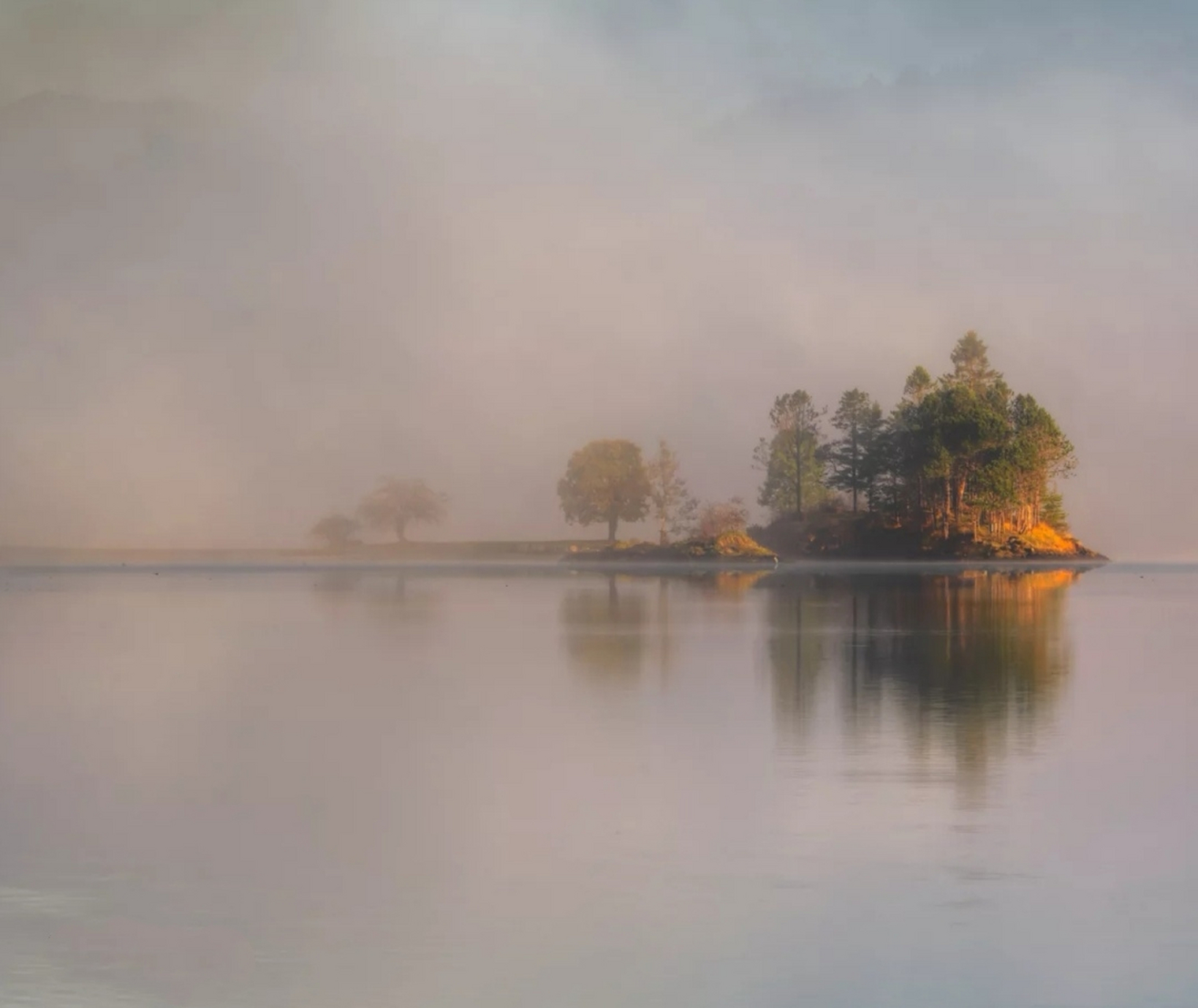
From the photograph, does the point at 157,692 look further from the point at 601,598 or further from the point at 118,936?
the point at 601,598

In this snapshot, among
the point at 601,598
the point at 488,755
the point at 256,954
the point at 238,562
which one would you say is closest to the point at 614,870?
the point at 256,954

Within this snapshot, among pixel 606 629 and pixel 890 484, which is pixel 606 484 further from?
pixel 606 629

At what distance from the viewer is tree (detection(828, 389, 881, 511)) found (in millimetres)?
65062

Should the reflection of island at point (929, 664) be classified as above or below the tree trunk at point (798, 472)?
below

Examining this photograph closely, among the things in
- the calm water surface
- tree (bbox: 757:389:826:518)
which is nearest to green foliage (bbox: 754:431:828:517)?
tree (bbox: 757:389:826:518)

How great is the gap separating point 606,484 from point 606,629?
5001cm

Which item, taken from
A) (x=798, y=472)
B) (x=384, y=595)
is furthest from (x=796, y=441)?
(x=384, y=595)

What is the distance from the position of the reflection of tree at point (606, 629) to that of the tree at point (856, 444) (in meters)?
36.2

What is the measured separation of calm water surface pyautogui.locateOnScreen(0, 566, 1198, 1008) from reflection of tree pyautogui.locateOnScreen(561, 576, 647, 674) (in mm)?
175

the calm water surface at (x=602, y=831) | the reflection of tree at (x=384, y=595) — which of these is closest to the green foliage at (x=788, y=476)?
the reflection of tree at (x=384, y=595)

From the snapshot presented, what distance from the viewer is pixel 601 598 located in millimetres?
28078

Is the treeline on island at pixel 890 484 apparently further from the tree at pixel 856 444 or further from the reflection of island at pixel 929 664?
the reflection of island at pixel 929 664

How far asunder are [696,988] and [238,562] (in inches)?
3040

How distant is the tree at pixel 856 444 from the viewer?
6506cm
